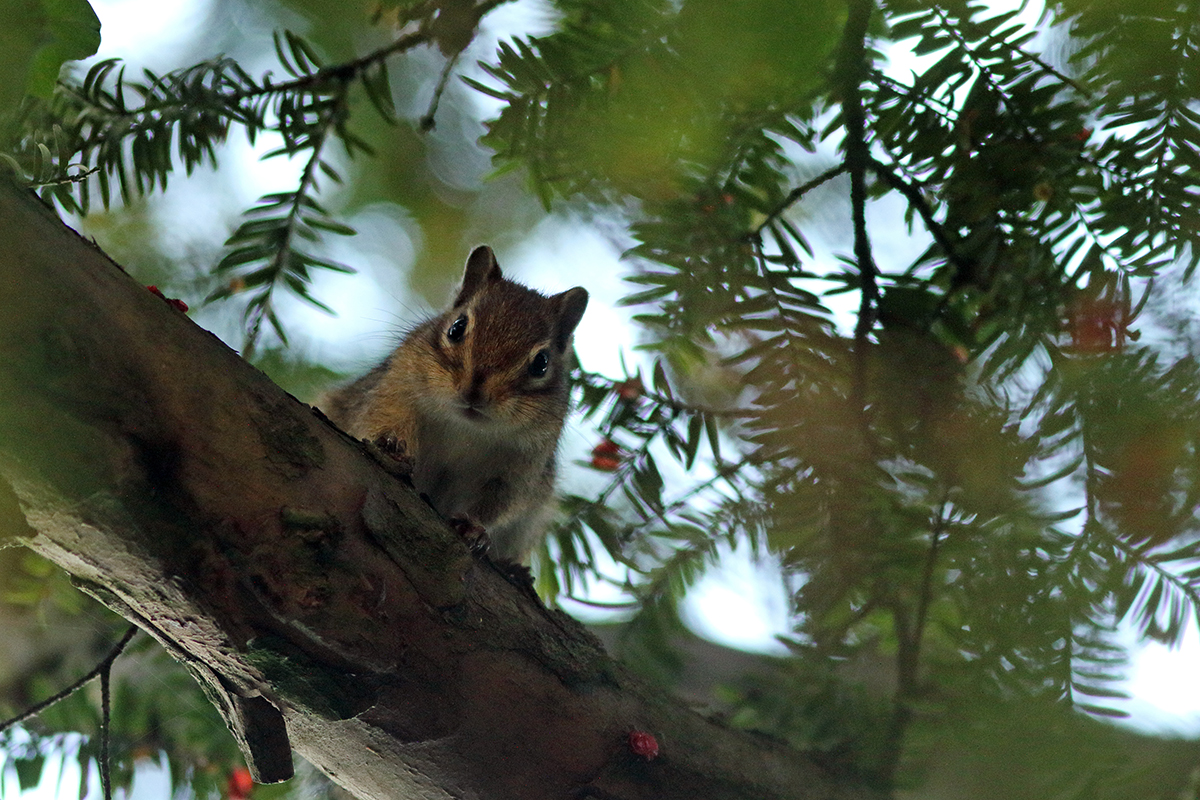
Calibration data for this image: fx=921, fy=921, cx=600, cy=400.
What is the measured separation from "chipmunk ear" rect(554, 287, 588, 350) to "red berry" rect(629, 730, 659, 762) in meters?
1.43

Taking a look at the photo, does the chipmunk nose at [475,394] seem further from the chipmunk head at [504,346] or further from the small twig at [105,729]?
the small twig at [105,729]

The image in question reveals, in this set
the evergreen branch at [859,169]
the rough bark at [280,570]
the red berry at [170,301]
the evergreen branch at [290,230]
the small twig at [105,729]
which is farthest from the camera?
the evergreen branch at [290,230]

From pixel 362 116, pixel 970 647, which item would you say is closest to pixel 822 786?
pixel 970 647

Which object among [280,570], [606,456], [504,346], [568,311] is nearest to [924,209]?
[606,456]

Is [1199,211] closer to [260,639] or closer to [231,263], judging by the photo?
[260,639]

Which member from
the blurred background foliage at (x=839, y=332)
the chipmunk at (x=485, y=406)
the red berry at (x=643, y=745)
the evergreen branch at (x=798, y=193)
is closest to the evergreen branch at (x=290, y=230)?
the blurred background foliage at (x=839, y=332)

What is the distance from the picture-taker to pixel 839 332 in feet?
5.70

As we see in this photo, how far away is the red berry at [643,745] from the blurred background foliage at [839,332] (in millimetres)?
375

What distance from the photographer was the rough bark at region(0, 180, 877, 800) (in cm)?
107

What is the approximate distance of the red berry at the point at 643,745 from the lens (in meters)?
1.71

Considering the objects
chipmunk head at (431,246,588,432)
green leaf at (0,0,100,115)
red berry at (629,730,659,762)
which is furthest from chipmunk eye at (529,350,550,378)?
green leaf at (0,0,100,115)

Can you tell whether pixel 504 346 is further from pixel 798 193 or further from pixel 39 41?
pixel 39 41

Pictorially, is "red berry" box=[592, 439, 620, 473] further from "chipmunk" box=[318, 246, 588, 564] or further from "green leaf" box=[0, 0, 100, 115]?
"green leaf" box=[0, 0, 100, 115]

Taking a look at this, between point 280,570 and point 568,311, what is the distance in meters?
1.79
